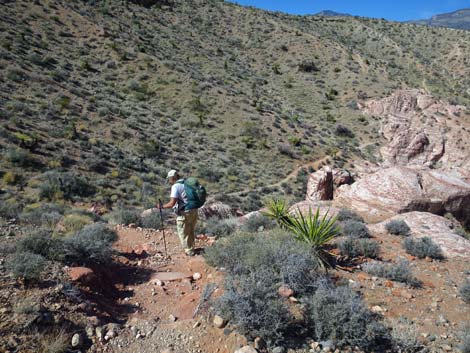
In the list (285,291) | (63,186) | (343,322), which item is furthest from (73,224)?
(63,186)

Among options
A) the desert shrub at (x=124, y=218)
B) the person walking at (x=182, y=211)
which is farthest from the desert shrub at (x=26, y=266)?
the desert shrub at (x=124, y=218)

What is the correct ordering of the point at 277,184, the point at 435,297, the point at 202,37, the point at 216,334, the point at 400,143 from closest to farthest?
the point at 216,334, the point at 435,297, the point at 277,184, the point at 400,143, the point at 202,37

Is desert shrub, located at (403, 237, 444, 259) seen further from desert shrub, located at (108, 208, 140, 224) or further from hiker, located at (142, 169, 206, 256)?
desert shrub, located at (108, 208, 140, 224)

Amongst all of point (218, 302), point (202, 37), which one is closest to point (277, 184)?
point (218, 302)

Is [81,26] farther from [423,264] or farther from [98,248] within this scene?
[423,264]

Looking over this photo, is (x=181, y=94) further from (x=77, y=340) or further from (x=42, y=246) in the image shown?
(x=77, y=340)

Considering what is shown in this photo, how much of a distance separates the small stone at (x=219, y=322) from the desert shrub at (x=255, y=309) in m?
0.07

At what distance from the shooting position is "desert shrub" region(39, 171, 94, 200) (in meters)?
14.1

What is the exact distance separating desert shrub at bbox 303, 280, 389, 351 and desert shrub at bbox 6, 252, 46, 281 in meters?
3.59

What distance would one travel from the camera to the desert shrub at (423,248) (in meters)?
7.14

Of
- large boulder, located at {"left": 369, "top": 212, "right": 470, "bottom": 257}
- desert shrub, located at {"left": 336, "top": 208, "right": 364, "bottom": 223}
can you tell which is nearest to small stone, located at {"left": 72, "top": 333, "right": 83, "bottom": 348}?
large boulder, located at {"left": 369, "top": 212, "right": 470, "bottom": 257}

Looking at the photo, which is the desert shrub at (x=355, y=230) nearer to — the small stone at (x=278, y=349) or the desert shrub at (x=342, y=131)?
the small stone at (x=278, y=349)

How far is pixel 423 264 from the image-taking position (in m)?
6.84

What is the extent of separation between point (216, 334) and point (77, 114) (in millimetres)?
22295
